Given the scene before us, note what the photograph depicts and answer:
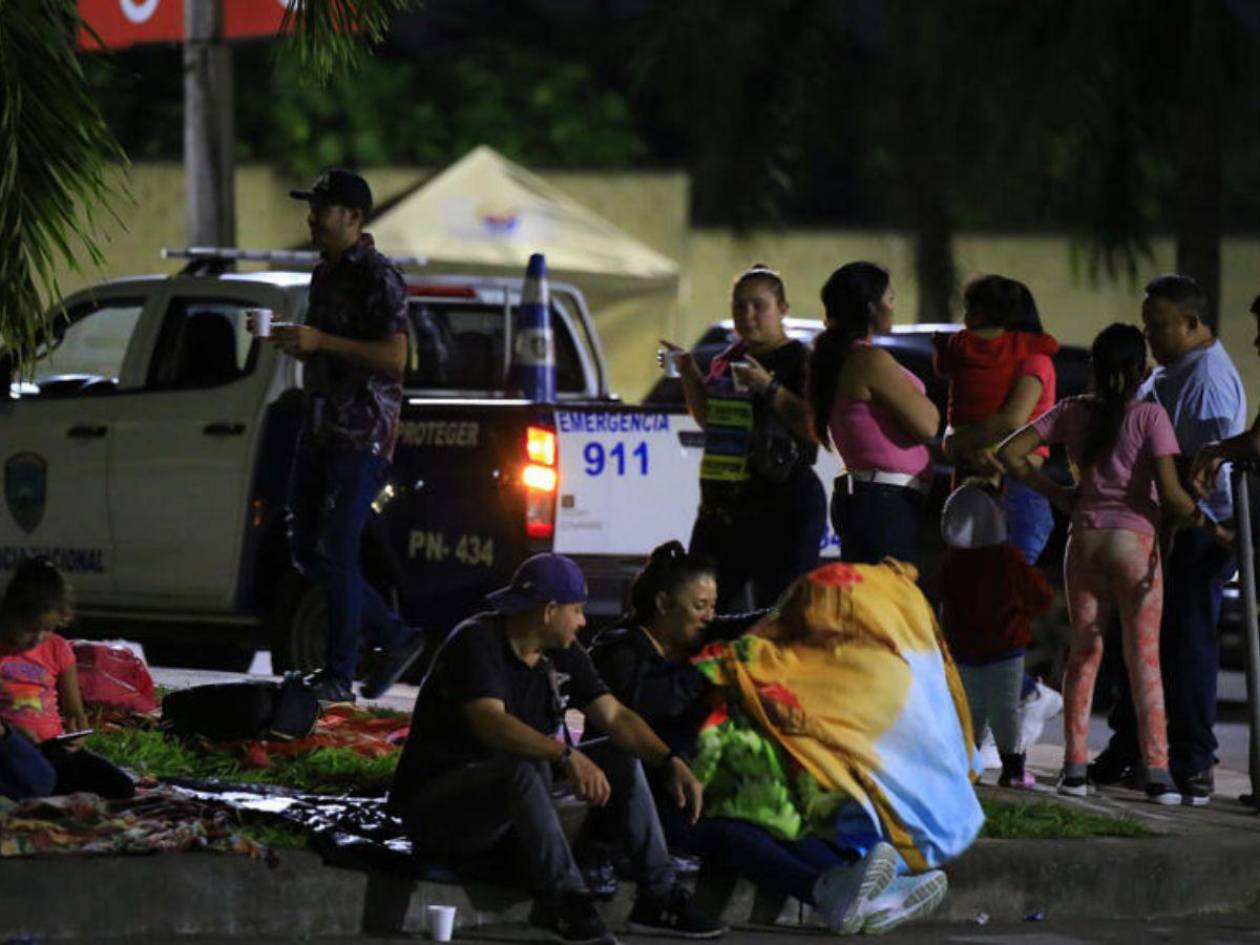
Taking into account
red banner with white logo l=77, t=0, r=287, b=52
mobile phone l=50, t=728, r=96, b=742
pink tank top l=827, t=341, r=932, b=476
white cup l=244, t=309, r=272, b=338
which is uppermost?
red banner with white logo l=77, t=0, r=287, b=52

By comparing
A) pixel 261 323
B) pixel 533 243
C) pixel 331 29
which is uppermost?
pixel 533 243

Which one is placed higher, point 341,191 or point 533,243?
point 533,243

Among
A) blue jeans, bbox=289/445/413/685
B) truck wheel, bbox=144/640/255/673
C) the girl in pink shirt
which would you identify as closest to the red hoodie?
the girl in pink shirt

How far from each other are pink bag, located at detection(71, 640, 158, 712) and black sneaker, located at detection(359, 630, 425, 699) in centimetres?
93

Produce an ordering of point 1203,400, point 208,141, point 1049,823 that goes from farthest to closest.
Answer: point 208,141 < point 1203,400 < point 1049,823

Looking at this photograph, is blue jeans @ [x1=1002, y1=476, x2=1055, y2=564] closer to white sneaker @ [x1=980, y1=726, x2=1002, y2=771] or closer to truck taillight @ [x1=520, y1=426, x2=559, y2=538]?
white sneaker @ [x1=980, y1=726, x2=1002, y2=771]

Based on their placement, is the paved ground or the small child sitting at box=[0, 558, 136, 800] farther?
the small child sitting at box=[0, 558, 136, 800]

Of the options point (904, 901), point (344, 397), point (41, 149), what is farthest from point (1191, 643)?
point (41, 149)

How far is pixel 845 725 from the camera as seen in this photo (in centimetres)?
851

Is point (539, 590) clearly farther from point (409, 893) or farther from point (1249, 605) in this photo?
point (1249, 605)

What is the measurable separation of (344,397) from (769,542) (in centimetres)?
164

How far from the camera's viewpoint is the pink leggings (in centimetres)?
1000

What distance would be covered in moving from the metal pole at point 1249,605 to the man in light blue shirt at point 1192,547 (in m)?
0.24

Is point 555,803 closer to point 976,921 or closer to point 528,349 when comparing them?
point 976,921
